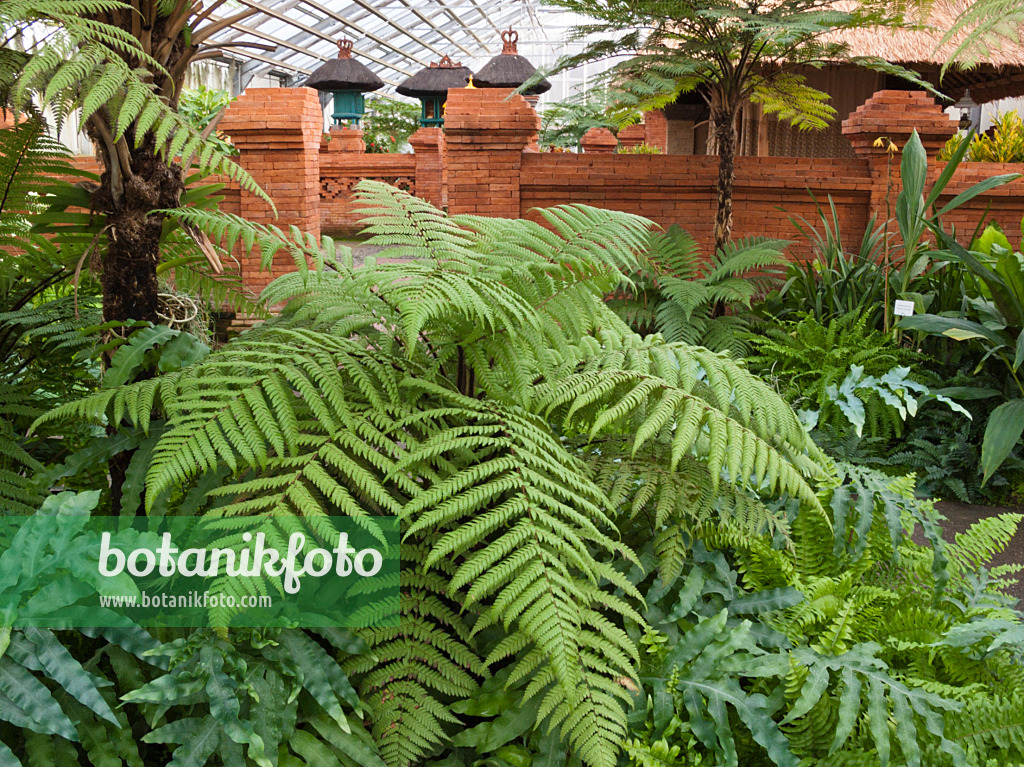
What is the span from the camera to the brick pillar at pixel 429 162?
38.3 ft

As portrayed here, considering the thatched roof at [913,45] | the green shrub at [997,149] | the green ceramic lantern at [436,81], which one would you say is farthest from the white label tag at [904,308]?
the green ceramic lantern at [436,81]

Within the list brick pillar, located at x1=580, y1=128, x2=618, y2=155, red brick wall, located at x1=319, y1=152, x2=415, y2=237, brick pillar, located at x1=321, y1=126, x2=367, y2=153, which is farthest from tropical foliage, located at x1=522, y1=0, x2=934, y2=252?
brick pillar, located at x1=321, y1=126, x2=367, y2=153

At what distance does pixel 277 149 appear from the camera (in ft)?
22.1

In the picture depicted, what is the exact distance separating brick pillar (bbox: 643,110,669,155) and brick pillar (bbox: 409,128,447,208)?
578cm

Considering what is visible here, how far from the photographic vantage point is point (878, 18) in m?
5.84

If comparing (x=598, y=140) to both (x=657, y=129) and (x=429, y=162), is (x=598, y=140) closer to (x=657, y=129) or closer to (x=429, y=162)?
Result: (x=429, y=162)

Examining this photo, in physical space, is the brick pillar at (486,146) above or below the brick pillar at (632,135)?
below

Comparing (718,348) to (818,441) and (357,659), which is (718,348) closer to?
(818,441)

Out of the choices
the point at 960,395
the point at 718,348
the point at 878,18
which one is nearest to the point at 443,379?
the point at 960,395

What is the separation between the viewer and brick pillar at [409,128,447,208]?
11.7m

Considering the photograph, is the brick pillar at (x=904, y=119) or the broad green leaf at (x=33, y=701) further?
the brick pillar at (x=904, y=119)

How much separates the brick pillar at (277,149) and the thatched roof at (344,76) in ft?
31.9

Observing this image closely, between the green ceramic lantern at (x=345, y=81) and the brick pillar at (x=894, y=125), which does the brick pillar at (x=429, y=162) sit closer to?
the green ceramic lantern at (x=345, y=81)

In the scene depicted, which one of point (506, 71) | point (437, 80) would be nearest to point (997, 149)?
point (506, 71)
